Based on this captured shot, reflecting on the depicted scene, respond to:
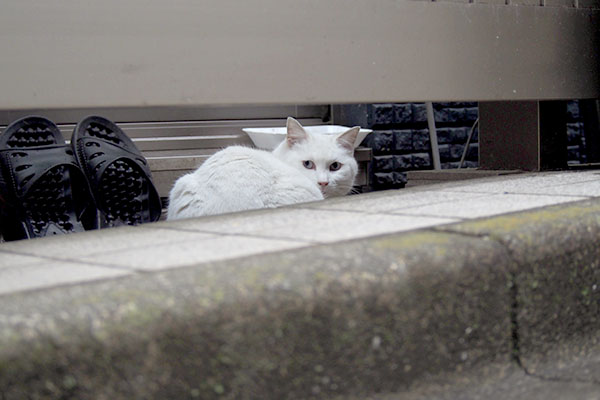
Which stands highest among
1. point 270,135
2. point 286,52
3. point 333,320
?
point 286,52

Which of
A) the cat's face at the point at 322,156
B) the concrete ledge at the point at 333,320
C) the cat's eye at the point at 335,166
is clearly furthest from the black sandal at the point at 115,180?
the concrete ledge at the point at 333,320

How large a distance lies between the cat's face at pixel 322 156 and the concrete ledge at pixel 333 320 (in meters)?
1.94

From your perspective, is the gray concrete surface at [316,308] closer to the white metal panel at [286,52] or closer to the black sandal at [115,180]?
the white metal panel at [286,52]

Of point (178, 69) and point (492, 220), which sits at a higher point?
point (178, 69)

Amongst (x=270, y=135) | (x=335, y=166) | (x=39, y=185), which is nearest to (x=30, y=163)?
(x=39, y=185)

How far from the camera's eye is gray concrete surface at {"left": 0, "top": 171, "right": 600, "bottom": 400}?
2.83 ft

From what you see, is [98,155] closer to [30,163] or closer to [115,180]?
[115,180]

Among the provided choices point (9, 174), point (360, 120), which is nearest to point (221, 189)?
point (9, 174)

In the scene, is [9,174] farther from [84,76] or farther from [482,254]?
[482,254]

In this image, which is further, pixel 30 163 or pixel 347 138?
pixel 347 138

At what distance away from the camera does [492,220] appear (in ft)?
4.41

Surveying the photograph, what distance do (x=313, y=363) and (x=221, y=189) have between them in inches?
60.3

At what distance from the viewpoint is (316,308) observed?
998 millimetres

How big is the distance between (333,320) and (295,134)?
7.83ft
